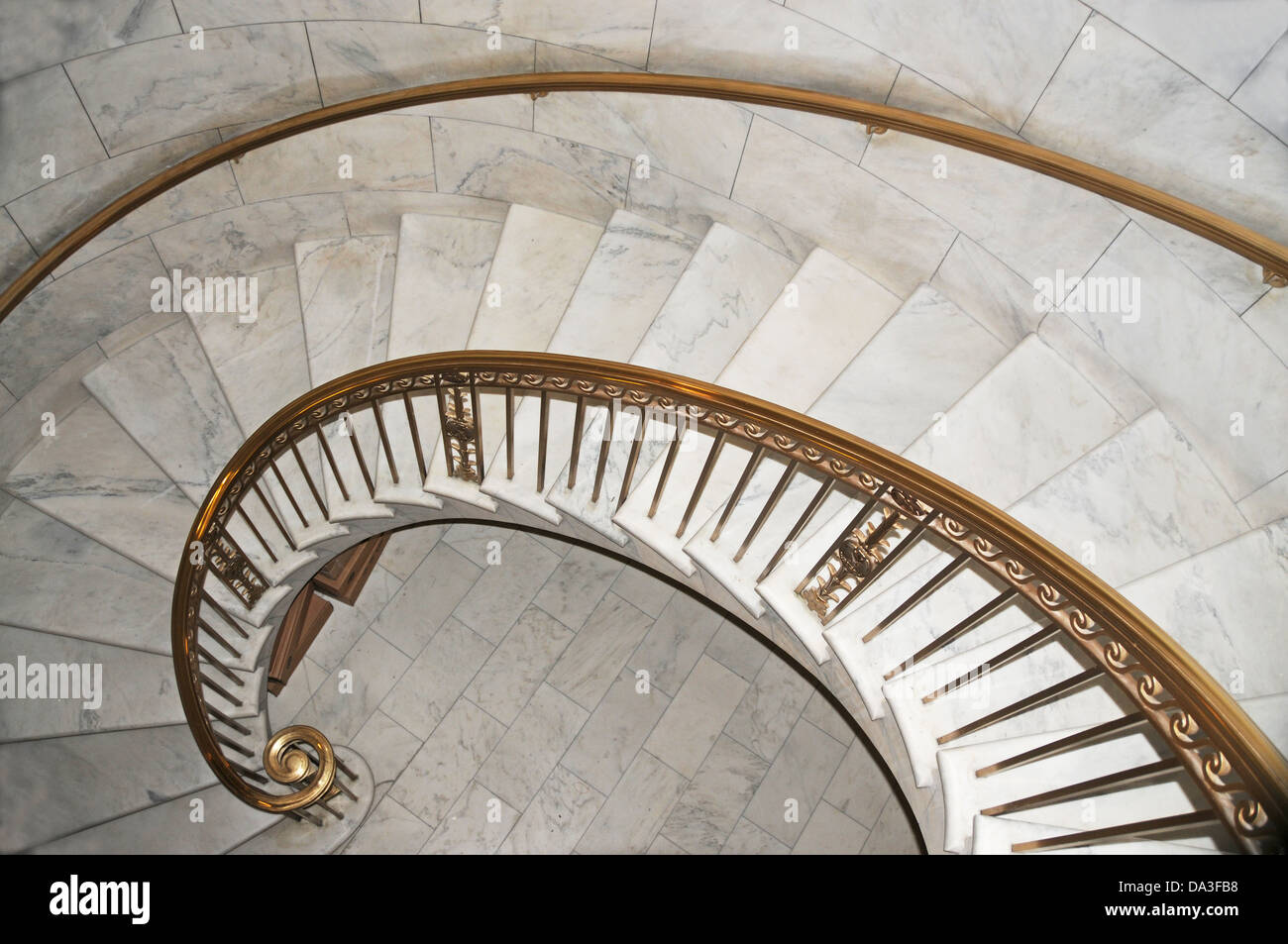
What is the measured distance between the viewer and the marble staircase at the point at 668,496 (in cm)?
359

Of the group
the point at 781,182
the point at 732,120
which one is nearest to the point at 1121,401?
the point at 781,182

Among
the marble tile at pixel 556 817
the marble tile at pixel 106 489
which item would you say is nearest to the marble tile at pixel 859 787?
the marble tile at pixel 556 817

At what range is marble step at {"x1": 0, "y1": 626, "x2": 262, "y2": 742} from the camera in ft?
16.5

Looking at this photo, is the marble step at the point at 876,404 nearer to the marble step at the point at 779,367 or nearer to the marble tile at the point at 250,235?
the marble step at the point at 779,367

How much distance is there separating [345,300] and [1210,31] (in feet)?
15.6

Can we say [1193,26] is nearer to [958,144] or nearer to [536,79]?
[958,144]

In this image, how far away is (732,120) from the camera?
182 inches

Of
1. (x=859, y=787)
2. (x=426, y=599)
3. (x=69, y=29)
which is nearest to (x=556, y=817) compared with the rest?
(x=426, y=599)

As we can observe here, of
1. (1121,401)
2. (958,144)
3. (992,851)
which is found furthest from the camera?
(1121,401)

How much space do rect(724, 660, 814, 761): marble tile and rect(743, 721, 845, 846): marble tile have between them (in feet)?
0.25

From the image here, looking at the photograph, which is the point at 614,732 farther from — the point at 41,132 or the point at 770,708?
the point at 41,132

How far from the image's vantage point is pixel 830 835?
5.59 meters
